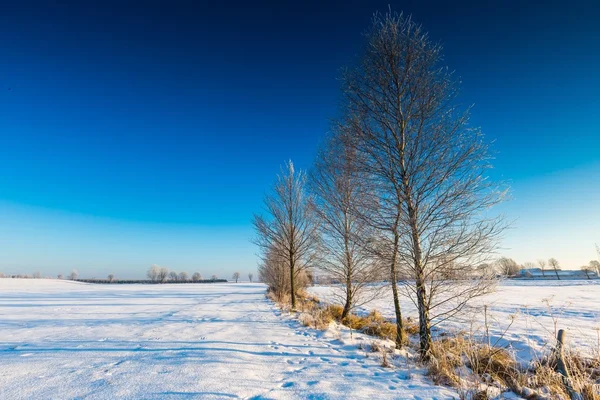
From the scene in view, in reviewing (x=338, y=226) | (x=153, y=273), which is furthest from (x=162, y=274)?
(x=338, y=226)

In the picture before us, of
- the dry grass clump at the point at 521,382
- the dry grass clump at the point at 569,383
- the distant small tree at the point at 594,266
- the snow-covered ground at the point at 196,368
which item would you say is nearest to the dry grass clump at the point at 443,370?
the dry grass clump at the point at 521,382

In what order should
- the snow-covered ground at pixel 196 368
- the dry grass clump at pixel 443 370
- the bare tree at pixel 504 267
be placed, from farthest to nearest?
the bare tree at pixel 504 267, the dry grass clump at pixel 443 370, the snow-covered ground at pixel 196 368

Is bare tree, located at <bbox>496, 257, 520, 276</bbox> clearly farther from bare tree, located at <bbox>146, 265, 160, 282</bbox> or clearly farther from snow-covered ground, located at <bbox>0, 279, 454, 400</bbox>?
bare tree, located at <bbox>146, 265, 160, 282</bbox>

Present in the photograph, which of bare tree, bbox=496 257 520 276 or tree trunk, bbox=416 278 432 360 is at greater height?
bare tree, bbox=496 257 520 276

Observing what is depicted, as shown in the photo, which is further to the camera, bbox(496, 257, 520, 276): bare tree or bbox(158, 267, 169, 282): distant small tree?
bbox(158, 267, 169, 282): distant small tree

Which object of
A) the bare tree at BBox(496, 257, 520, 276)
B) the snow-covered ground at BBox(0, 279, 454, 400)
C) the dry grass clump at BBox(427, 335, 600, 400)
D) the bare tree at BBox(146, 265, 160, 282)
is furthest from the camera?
the bare tree at BBox(146, 265, 160, 282)

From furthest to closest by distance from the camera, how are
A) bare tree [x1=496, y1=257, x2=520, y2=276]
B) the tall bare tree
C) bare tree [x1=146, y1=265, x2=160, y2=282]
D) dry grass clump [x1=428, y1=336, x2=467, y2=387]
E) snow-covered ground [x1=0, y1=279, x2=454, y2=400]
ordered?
bare tree [x1=146, y1=265, x2=160, y2=282] < the tall bare tree < bare tree [x1=496, y1=257, x2=520, y2=276] < dry grass clump [x1=428, y1=336, x2=467, y2=387] < snow-covered ground [x1=0, y1=279, x2=454, y2=400]

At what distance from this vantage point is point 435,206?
522cm

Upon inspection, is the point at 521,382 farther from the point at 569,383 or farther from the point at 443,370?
the point at 443,370

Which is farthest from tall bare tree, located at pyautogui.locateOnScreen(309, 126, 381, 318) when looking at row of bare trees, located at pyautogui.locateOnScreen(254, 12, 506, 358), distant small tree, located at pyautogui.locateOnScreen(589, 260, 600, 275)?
distant small tree, located at pyautogui.locateOnScreen(589, 260, 600, 275)

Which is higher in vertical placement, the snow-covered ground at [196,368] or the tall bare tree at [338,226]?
the tall bare tree at [338,226]

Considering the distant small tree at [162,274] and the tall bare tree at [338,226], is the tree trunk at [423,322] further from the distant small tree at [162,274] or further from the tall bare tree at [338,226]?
the distant small tree at [162,274]

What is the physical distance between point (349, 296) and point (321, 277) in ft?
3.75

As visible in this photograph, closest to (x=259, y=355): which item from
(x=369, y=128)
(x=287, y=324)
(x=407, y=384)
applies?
(x=407, y=384)
